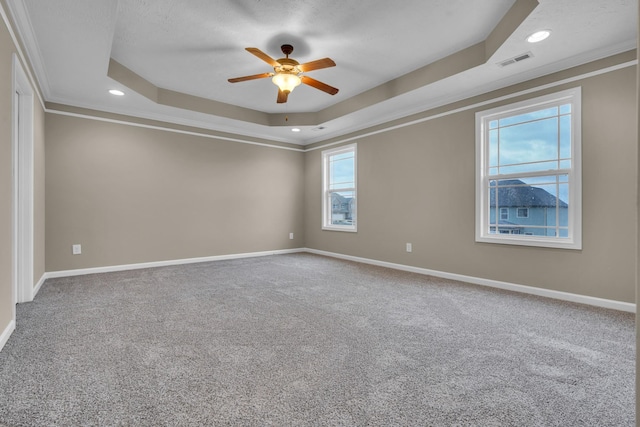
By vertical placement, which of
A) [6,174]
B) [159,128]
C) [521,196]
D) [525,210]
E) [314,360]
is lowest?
[314,360]

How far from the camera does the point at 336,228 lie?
236 inches

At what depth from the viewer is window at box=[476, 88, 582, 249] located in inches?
125

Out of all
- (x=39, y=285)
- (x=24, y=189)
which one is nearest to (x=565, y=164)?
(x=24, y=189)

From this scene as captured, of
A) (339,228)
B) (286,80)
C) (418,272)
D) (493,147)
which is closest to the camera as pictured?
(286,80)

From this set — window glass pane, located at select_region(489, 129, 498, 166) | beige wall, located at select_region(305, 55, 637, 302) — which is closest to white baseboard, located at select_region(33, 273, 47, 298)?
beige wall, located at select_region(305, 55, 637, 302)

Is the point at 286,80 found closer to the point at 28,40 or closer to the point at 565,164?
the point at 28,40

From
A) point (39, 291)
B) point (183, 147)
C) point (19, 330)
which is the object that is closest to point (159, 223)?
point (183, 147)

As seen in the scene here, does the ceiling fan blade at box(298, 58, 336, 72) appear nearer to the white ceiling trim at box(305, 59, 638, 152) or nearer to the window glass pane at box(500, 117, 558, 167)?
the white ceiling trim at box(305, 59, 638, 152)

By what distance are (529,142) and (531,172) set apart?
0.36 metres

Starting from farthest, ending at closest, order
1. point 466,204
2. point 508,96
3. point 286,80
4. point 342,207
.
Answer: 1. point 342,207
2. point 466,204
3. point 508,96
4. point 286,80

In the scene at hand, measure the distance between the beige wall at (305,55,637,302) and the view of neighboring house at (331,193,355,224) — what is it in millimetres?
292

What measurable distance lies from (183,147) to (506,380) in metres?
5.17

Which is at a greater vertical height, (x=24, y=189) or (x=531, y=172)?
(x=531, y=172)

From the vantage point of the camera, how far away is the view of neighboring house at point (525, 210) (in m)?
3.35
